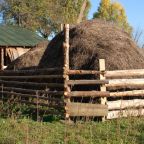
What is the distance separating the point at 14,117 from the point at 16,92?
3401mm

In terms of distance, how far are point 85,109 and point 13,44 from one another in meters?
19.1

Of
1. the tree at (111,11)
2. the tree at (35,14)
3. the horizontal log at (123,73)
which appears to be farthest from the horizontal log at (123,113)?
the tree at (111,11)

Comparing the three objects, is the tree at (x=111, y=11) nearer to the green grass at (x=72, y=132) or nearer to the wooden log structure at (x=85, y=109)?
the wooden log structure at (x=85, y=109)

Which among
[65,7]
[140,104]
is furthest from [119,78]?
[65,7]

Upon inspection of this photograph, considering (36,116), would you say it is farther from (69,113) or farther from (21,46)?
(21,46)

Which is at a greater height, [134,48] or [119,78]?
[134,48]

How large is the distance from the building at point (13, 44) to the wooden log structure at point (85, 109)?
1750cm

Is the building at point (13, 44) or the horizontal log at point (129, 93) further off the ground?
the building at point (13, 44)

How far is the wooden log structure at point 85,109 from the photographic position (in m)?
11.0

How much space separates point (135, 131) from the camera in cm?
965

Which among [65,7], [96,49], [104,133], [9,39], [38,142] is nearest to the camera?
[38,142]

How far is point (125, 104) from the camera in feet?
38.4

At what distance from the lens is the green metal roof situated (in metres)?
29.9

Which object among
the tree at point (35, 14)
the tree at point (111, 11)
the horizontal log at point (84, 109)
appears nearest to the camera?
the horizontal log at point (84, 109)
